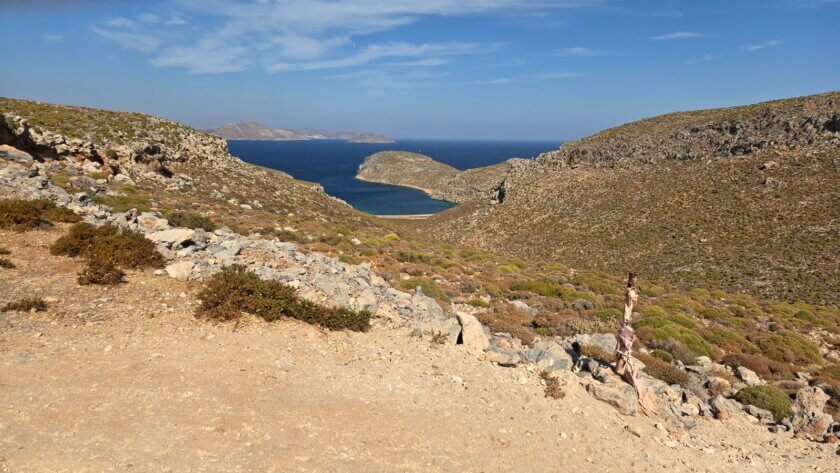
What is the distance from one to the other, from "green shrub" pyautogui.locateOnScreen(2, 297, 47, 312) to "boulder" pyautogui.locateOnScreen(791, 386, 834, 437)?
1922 cm

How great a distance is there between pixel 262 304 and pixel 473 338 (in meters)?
5.94

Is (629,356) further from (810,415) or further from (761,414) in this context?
(810,415)

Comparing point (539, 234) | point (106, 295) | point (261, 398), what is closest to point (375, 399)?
point (261, 398)

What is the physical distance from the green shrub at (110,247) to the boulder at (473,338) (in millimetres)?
9589

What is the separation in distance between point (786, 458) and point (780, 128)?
219 feet

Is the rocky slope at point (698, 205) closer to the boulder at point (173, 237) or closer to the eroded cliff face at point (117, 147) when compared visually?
the boulder at point (173, 237)

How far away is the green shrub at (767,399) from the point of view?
38.4 ft

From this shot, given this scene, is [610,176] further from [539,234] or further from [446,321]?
[446,321]

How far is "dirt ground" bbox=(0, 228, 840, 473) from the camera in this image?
666 centimetres

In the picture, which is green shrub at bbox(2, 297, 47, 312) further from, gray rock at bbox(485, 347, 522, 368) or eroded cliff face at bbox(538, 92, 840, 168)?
eroded cliff face at bbox(538, 92, 840, 168)

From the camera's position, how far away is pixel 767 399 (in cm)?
1195

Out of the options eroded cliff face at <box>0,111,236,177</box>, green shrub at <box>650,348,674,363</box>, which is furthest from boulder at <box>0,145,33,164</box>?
green shrub at <box>650,348,674,363</box>

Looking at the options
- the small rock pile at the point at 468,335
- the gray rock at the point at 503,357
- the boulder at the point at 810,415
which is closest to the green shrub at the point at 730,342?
the small rock pile at the point at 468,335

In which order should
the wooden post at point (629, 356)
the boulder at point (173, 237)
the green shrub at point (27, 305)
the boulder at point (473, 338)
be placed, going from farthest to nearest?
the boulder at point (173, 237), the boulder at point (473, 338), the wooden post at point (629, 356), the green shrub at point (27, 305)
